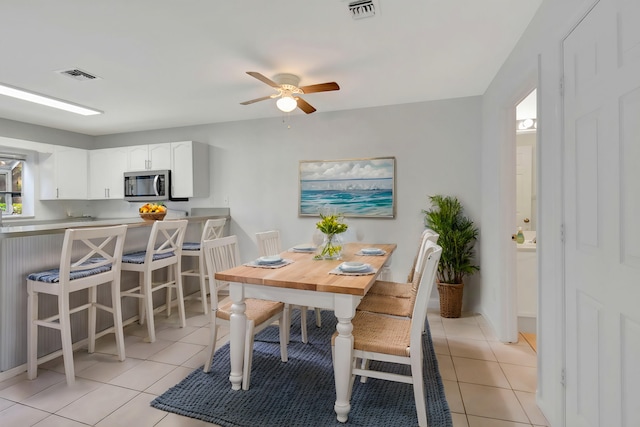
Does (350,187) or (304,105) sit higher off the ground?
(304,105)

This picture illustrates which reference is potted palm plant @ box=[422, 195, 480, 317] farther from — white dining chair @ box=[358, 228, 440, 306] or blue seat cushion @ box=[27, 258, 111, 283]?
blue seat cushion @ box=[27, 258, 111, 283]

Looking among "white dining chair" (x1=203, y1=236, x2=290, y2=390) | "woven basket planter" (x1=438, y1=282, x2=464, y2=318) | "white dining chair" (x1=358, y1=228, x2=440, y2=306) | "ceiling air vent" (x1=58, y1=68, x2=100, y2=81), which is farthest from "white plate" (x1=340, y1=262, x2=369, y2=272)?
"ceiling air vent" (x1=58, y1=68, x2=100, y2=81)

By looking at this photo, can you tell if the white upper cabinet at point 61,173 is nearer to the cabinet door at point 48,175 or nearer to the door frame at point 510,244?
the cabinet door at point 48,175

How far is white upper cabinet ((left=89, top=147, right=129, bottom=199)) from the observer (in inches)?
188

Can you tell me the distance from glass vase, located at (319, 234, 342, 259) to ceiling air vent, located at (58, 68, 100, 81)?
2565mm

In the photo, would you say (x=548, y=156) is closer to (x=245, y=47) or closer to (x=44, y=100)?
(x=245, y=47)

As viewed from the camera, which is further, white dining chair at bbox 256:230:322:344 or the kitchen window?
the kitchen window

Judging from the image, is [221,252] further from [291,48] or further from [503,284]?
[503,284]

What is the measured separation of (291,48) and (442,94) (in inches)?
73.1

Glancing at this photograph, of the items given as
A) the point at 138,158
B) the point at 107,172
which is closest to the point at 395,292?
the point at 138,158

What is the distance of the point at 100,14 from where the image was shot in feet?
6.43

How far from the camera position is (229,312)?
2.14 metres

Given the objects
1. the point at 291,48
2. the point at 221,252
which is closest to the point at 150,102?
the point at 291,48

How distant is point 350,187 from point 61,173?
4.26m
